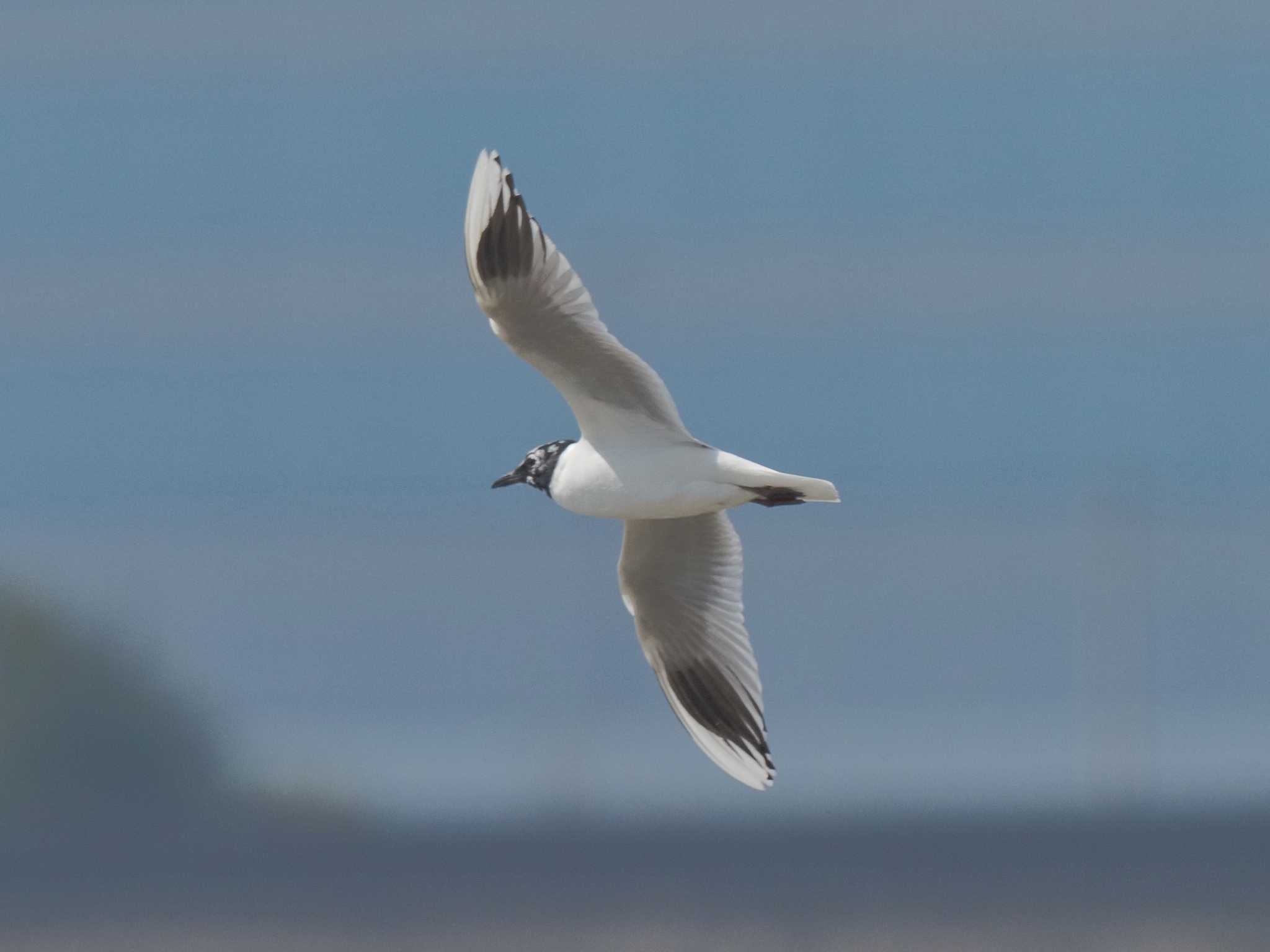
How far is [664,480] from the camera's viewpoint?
6.63m

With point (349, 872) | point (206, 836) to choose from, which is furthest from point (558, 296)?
point (206, 836)

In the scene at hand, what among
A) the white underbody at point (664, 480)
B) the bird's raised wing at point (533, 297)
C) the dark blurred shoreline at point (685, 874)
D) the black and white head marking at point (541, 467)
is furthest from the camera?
the dark blurred shoreline at point (685, 874)

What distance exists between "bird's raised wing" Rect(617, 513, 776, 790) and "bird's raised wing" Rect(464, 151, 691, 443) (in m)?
0.66

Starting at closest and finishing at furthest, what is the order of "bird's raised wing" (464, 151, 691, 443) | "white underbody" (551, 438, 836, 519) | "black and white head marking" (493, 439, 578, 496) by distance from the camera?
"bird's raised wing" (464, 151, 691, 443) → "white underbody" (551, 438, 836, 519) → "black and white head marking" (493, 439, 578, 496)

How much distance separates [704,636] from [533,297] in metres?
1.29

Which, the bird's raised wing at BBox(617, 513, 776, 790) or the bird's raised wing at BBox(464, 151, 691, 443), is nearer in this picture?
the bird's raised wing at BBox(464, 151, 691, 443)

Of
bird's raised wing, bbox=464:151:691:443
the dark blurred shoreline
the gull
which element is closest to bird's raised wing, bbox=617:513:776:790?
the gull

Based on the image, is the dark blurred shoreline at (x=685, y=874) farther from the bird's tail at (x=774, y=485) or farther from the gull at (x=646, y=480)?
the bird's tail at (x=774, y=485)

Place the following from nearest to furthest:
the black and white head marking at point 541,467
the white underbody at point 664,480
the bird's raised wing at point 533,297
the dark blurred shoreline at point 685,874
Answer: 1. the bird's raised wing at point 533,297
2. the white underbody at point 664,480
3. the black and white head marking at point 541,467
4. the dark blurred shoreline at point 685,874

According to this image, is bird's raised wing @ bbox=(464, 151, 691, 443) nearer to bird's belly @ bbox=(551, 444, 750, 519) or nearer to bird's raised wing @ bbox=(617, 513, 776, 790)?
bird's belly @ bbox=(551, 444, 750, 519)

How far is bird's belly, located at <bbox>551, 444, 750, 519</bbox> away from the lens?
6609 millimetres

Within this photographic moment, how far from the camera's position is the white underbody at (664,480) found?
21.5ft

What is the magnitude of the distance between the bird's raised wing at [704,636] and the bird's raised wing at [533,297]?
2.15 feet

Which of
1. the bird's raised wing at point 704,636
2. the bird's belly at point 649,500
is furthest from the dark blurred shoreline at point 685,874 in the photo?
the bird's belly at point 649,500
